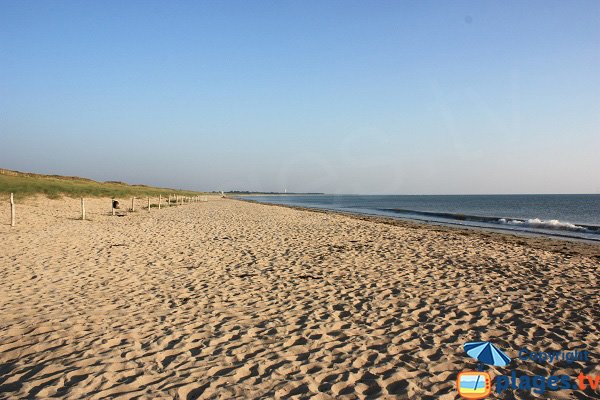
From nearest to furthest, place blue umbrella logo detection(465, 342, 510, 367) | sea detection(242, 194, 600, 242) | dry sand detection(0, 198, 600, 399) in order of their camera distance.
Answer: dry sand detection(0, 198, 600, 399), blue umbrella logo detection(465, 342, 510, 367), sea detection(242, 194, 600, 242)

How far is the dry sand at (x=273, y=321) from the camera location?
4.05 meters

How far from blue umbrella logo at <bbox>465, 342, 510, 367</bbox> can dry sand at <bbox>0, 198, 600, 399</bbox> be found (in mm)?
143

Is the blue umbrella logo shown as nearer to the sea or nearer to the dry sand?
the dry sand

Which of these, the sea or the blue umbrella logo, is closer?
the blue umbrella logo

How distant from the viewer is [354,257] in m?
11.6

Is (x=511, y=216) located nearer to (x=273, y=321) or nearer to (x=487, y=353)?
(x=487, y=353)

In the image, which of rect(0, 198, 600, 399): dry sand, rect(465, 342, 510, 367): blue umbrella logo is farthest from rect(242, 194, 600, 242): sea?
rect(465, 342, 510, 367): blue umbrella logo

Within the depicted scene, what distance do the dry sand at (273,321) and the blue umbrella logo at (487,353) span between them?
0.47 ft

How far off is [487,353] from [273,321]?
309cm

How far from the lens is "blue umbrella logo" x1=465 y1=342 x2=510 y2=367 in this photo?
4590 mm

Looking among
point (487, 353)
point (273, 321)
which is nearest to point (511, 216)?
point (487, 353)

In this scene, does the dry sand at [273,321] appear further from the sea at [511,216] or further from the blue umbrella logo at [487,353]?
the sea at [511,216]

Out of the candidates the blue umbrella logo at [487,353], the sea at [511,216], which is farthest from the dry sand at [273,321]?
the sea at [511,216]

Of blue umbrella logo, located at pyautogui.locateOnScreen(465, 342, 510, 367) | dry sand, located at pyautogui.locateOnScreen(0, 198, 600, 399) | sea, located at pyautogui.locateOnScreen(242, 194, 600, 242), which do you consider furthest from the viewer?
sea, located at pyautogui.locateOnScreen(242, 194, 600, 242)
